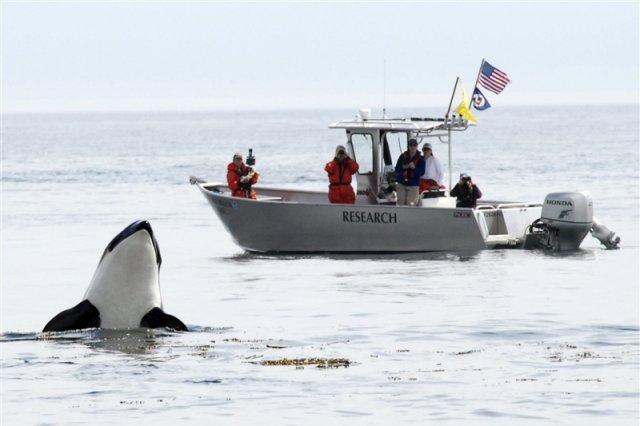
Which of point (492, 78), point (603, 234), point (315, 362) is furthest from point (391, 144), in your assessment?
point (315, 362)

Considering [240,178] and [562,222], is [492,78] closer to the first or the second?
[562,222]

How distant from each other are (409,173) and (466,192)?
4.28 feet

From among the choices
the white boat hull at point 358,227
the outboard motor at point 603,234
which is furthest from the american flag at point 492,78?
the outboard motor at point 603,234

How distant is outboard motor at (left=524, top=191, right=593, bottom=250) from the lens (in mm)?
29188

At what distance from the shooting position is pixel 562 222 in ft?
97.3

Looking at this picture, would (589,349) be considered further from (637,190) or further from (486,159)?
(486,159)

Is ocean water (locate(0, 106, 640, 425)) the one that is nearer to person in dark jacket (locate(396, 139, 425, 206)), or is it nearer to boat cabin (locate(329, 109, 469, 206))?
person in dark jacket (locate(396, 139, 425, 206))

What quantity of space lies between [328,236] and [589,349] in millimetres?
12569

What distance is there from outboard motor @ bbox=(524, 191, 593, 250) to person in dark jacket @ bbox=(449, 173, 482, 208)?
1552 mm

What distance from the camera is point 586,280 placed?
26.1 meters

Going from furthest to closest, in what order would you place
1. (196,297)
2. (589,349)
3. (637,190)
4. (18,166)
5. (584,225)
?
(18,166) < (637,190) < (584,225) < (196,297) < (589,349)

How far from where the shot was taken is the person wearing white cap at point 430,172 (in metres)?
28.8

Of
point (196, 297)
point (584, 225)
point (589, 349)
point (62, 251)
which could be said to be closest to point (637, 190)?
point (584, 225)

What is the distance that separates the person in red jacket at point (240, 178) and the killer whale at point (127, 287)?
13425mm
